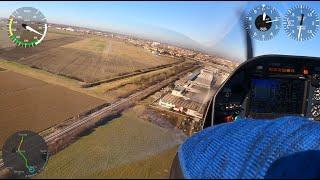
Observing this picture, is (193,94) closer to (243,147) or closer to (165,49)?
(165,49)

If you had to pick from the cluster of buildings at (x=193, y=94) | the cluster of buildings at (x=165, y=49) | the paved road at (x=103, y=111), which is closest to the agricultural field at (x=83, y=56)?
the cluster of buildings at (x=165, y=49)

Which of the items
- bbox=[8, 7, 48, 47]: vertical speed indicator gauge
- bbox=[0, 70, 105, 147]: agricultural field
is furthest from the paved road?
bbox=[8, 7, 48, 47]: vertical speed indicator gauge

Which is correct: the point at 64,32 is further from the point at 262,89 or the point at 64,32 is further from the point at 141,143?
the point at 262,89

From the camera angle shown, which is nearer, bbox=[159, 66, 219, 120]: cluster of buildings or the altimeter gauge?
bbox=[159, 66, 219, 120]: cluster of buildings

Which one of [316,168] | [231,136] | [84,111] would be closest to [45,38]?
[84,111]

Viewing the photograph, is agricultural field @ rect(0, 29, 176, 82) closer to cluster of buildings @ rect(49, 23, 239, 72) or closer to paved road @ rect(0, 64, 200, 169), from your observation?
cluster of buildings @ rect(49, 23, 239, 72)

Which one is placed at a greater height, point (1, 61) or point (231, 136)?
point (1, 61)
